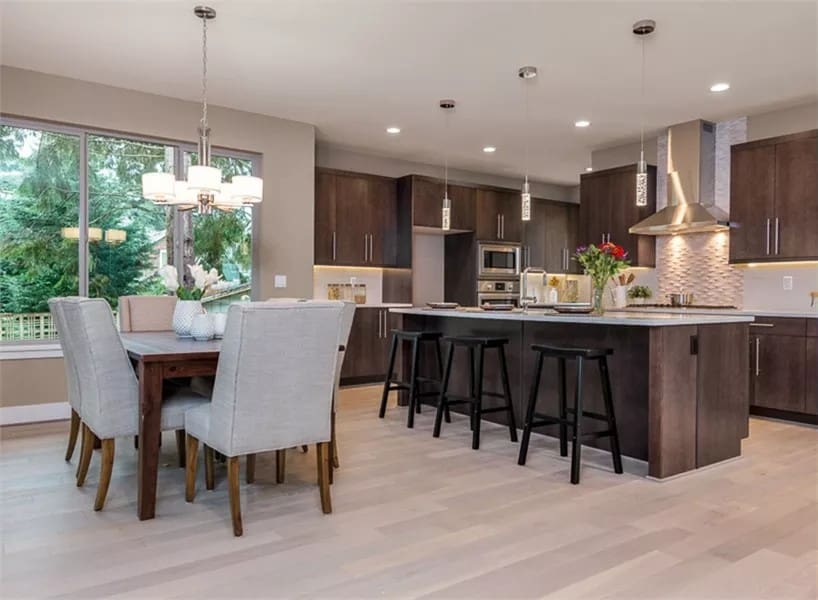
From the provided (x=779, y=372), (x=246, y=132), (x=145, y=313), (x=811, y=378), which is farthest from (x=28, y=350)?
(x=811, y=378)

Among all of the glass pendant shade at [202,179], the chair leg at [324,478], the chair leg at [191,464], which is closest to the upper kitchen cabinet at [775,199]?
the chair leg at [324,478]

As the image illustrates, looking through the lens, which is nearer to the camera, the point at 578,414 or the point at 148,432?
the point at 148,432

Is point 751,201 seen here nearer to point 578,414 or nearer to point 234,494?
point 578,414

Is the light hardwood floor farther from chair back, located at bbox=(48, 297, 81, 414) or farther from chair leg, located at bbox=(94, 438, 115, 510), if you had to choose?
chair back, located at bbox=(48, 297, 81, 414)

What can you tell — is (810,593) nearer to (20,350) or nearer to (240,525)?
(240,525)

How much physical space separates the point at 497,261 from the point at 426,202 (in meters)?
1.34

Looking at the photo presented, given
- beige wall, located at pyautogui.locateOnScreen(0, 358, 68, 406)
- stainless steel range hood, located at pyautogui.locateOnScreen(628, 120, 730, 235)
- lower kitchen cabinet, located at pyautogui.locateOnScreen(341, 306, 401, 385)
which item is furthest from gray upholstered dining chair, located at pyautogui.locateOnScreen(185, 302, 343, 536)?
stainless steel range hood, located at pyautogui.locateOnScreen(628, 120, 730, 235)

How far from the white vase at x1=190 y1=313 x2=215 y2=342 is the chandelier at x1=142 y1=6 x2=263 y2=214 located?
0.79 metres

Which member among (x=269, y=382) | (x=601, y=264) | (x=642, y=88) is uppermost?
(x=642, y=88)

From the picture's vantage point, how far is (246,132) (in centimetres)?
544

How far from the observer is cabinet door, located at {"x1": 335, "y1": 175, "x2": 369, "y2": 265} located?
658cm

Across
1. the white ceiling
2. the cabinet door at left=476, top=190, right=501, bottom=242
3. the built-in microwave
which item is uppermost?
the white ceiling

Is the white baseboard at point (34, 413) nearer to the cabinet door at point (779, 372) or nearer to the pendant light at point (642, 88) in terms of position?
the pendant light at point (642, 88)

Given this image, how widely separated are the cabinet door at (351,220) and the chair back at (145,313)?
2.65m
